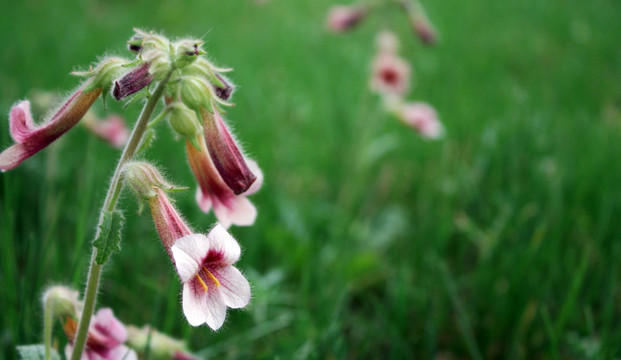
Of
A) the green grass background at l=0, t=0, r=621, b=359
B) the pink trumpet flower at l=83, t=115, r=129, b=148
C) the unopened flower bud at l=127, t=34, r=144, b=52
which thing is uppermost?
the pink trumpet flower at l=83, t=115, r=129, b=148

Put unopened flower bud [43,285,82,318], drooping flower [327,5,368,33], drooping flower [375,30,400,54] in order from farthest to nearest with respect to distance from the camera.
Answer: drooping flower [327,5,368,33] < drooping flower [375,30,400,54] < unopened flower bud [43,285,82,318]

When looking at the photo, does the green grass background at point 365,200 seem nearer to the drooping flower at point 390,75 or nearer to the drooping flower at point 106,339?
the drooping flower at point 106,339

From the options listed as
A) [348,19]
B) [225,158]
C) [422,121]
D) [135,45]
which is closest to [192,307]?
[225,158]

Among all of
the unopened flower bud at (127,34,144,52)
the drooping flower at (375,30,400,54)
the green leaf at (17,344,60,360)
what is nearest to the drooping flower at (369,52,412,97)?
the drooping flower at (375,30,400,54)

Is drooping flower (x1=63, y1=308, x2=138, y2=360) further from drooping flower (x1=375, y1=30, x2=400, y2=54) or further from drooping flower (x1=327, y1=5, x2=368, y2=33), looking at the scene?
drooping flower (x1=327, y1=5, x2=368, y2=33)

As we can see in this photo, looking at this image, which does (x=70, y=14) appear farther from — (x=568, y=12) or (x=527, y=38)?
(x=568, y=12)

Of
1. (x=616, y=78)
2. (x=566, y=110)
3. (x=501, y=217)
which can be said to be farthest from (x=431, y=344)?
(x=616, y=78)

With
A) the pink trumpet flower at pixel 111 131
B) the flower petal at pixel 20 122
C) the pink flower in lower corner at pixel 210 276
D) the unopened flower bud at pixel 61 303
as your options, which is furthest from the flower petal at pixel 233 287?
the pink trumpet flower at pixel 111 131

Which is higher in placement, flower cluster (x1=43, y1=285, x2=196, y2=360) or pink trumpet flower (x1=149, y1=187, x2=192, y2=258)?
pink trumpet flower (x1=149, y1=187, x2=192, y2=258)
